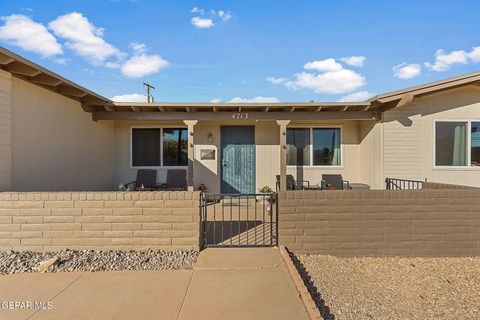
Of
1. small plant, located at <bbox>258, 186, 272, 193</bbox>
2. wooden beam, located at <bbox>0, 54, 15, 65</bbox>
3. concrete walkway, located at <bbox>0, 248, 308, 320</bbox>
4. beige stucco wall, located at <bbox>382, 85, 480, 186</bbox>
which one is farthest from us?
small plant, located at <bbox>258, 186, 272, 193</bbox>

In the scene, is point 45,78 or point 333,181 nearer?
point 45,78

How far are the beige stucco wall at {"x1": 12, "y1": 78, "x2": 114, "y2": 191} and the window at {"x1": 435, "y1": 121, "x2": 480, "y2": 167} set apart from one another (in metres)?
9.15

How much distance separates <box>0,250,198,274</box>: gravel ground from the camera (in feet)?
12.5

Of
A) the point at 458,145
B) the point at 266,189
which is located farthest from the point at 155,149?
the point at 458,145

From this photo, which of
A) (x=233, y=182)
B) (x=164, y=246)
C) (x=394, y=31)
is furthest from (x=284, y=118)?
(x=394, y=31)

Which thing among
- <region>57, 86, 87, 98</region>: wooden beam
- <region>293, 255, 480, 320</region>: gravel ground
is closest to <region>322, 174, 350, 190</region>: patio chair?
<region>293, 255, 480, 320</region>: gravel ground

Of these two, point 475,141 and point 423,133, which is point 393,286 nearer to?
point 423,133

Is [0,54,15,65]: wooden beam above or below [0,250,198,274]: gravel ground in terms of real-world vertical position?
above

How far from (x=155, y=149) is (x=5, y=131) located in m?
4.45

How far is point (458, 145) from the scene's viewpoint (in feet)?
25.2

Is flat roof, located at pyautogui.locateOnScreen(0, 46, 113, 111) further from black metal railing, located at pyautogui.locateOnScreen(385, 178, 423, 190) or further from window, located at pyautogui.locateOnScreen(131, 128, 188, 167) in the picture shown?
black metal railing, located at pyautogui.locateOnScreen(385, 178, 423, 190)

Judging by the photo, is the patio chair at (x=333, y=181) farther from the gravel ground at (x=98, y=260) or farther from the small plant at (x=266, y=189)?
the gravel ground at (x=98, y=260)

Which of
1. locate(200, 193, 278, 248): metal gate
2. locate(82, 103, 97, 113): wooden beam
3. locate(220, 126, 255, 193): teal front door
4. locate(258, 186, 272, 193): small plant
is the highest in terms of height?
locate(82, 103, 97, 113): wooden beam

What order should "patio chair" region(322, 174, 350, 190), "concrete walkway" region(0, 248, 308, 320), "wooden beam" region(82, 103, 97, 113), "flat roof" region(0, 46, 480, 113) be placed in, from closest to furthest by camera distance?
"concrete walkway" region(0, 248, 308, 320), "flat roof" region(0, 46, 480, 113), "wooden beam" region(82, 103, 97, 113), "patio chair" region(322, 174, 350, 190)
